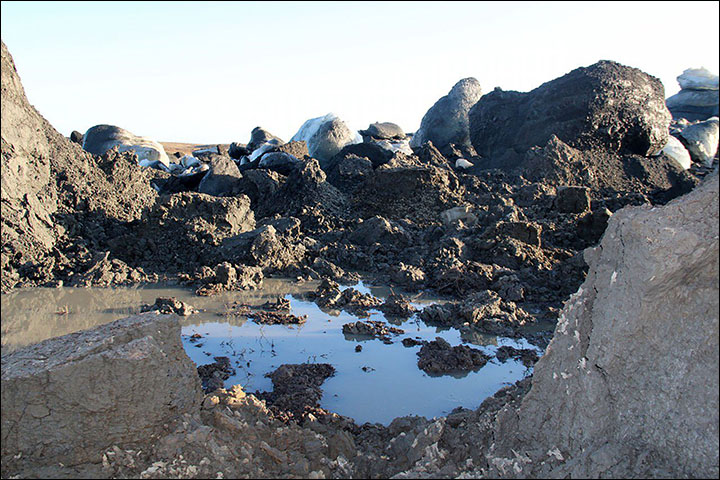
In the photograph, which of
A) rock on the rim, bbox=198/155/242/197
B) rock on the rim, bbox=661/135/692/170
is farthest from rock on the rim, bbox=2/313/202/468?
rock on the rim, bbox=661/135/692/170

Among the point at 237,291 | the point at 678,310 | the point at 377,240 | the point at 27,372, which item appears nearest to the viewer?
the point at 678,310

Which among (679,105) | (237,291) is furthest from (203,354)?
(679,105)

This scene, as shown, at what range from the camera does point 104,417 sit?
2566mm

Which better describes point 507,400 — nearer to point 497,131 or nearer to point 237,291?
point 237,291

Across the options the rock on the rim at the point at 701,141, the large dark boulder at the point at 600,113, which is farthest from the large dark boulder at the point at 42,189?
the rock on the rim at the point at 701,141

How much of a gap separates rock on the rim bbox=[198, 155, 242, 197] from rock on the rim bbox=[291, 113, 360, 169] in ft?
14.0

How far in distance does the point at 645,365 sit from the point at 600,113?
13.3 m

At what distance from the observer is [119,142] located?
65.3ft

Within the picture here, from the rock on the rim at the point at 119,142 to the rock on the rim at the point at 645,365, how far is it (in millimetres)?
18896

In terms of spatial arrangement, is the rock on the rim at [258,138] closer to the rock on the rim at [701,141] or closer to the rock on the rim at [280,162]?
the rock on the rim at [280,162]

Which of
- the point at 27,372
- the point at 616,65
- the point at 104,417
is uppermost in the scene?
the point at 616,65

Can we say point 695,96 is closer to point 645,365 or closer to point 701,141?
point 701,141

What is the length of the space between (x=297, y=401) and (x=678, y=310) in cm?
252

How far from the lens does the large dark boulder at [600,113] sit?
14.0 m
